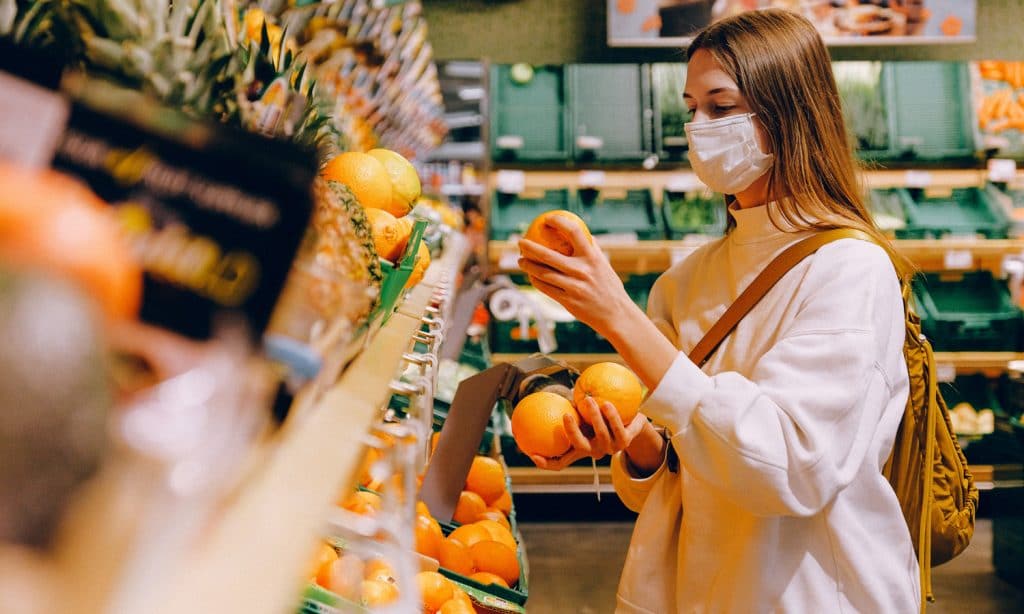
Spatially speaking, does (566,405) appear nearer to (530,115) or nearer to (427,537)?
(427,537)

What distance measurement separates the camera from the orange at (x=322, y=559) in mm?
1097

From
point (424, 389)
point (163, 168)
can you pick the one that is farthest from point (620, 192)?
point (163, 168)

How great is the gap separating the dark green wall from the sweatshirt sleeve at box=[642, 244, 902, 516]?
455cm

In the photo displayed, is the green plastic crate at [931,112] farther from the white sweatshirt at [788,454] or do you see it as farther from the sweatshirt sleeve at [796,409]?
the sweatshirt sleeve at [796,409]

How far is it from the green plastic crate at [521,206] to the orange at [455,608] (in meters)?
3.33

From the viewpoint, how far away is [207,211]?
1.41 ft

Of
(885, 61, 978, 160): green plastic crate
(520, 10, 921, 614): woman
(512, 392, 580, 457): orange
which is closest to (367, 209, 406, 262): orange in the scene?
(520, 10, 921, 614): woman

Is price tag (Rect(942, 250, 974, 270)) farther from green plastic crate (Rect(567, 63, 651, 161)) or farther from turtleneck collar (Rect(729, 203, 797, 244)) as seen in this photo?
turtleneck collar (Rect(729, 203, 797, 244))

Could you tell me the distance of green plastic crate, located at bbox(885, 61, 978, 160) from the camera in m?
4.66

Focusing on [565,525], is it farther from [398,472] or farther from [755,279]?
[398,472]

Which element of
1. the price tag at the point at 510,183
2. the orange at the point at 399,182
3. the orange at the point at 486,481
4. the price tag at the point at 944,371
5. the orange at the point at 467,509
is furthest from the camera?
the price tag at the point at 510,183

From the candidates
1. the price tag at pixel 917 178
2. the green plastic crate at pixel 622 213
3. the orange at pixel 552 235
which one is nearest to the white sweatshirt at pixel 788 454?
the orange at pixel 552 235

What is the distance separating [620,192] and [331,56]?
3001 mm

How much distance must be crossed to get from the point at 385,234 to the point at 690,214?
3596 millimetres
